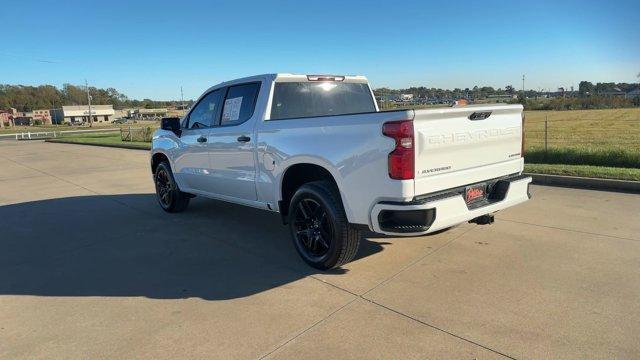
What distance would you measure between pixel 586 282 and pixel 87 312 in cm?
417

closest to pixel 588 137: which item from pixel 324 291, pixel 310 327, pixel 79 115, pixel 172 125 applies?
pixel 172 125

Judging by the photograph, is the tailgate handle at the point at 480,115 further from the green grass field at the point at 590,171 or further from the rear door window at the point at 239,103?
the green grass field at the point at 590,171

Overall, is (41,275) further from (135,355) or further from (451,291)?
(451,291)

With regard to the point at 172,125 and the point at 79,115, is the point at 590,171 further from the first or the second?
the point at 79,115

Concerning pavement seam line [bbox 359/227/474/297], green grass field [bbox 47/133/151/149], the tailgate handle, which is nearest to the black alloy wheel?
pavement seam line [bbox 359/227/474/297]

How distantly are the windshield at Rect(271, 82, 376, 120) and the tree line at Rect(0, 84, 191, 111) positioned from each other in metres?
148

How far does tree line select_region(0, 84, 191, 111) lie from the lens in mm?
148500

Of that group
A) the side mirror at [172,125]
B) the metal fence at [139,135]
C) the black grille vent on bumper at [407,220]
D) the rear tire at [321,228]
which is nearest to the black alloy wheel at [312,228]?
the rear tire at [321,228]

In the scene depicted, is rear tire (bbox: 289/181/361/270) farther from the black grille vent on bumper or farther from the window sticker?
the window sticker

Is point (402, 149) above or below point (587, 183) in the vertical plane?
above

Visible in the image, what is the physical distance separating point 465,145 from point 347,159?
102cm

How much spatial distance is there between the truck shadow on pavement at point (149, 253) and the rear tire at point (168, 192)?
16 cm

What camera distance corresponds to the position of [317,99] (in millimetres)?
5285

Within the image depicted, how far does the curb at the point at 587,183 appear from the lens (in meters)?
7.07
